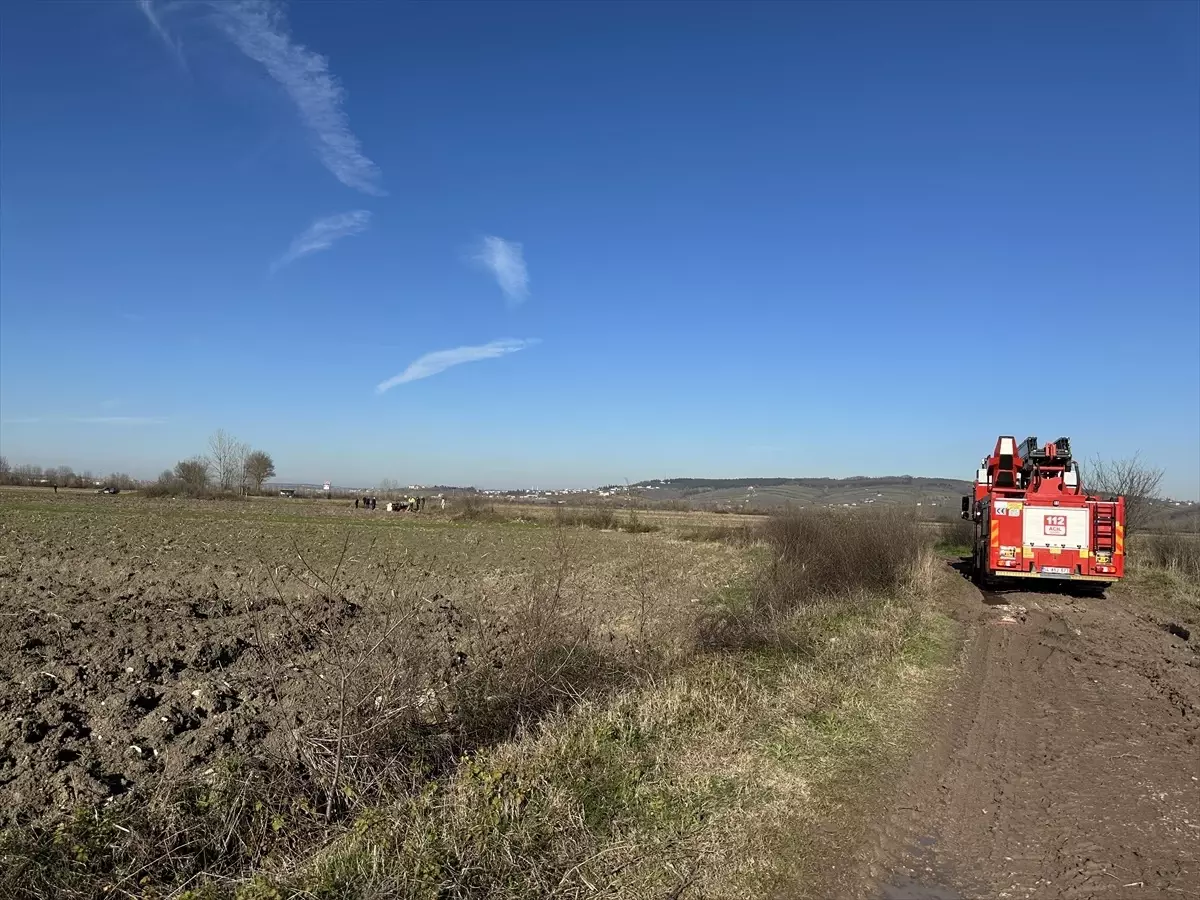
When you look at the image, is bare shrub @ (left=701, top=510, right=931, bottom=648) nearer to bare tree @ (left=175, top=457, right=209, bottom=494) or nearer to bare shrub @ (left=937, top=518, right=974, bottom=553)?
bare shrub @ (left=937, top=518, right=974, bottom=553)

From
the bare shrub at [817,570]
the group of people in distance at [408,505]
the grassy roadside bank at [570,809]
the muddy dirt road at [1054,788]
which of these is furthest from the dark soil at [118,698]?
the group of people in distance at [408,505]

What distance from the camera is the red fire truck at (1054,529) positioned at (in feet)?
61.1

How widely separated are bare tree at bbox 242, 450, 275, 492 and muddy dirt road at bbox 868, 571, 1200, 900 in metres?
119

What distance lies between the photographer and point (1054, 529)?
19.0 m

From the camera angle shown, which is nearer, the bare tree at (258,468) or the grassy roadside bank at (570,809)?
the grassy roadside bank at (570,809)

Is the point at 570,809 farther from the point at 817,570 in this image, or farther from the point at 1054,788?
the point at 817,570

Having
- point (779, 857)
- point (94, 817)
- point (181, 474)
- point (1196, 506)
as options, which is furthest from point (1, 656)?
point (181, 474)

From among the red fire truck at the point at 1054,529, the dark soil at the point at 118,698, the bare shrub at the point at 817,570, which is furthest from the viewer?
the red fire truck at the point at 1054,529

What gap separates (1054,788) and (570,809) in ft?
12.6

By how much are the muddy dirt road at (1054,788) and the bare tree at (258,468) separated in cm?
11916

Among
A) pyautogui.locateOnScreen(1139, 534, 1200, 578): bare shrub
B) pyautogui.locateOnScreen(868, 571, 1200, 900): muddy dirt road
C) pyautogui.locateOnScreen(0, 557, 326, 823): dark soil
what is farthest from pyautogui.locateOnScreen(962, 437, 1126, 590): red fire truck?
pyautogui.locateOnScreen(0, 557, 326, 823): dark soil

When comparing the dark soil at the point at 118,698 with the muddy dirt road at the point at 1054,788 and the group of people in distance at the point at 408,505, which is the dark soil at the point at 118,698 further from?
the group of people in distance at the point at 408,505

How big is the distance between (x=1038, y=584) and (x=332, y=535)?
2902 cm

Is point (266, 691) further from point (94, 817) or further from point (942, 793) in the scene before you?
point (942, 793)
